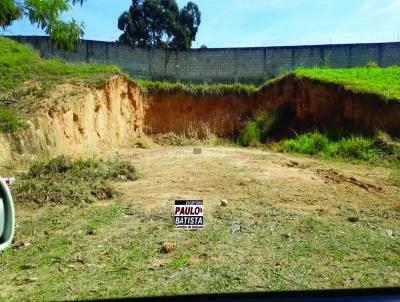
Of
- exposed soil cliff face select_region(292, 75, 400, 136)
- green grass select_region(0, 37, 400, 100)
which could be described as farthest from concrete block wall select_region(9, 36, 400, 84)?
exposed soil cliff face select_region(292, 75, 400, 136)

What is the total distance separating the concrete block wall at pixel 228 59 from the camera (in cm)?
2339

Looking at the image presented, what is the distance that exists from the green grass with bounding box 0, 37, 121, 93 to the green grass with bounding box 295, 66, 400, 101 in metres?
7.67

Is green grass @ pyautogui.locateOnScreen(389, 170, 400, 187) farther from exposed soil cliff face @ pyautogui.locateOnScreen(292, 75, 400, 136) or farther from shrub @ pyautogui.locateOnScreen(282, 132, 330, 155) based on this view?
shrub @ pyautogui.locateOnScreen(282, 132, 330, 155)

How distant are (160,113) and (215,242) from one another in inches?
604

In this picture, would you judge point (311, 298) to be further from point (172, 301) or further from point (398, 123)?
point (398, 123)

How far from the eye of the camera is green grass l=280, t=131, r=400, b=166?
11.4 meters

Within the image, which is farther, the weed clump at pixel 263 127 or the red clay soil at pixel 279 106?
the weed clump at pixel 263 127

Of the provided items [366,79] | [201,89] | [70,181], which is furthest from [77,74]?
[366,79]

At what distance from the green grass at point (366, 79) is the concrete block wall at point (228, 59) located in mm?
6967

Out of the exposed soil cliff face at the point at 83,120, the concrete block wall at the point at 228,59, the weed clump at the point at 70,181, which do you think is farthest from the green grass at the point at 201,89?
the weed clump at the point at 70,181

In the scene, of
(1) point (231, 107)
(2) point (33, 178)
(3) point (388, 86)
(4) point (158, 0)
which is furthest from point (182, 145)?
(2) point (33, 178)

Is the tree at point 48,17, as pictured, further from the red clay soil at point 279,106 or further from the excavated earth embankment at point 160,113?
the red clay soil at point 279,106

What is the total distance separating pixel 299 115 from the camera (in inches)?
674

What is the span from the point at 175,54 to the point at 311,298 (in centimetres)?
2455
